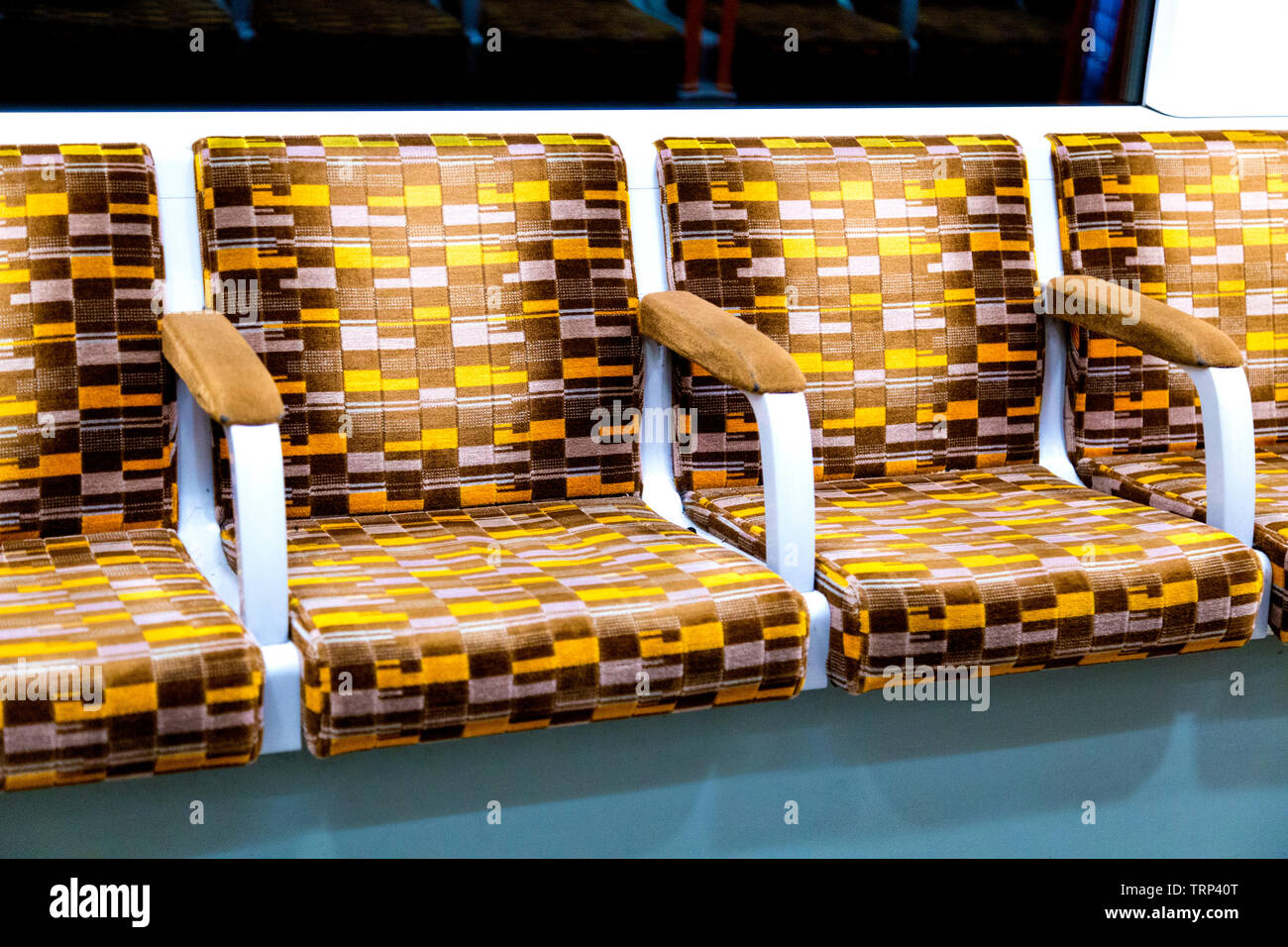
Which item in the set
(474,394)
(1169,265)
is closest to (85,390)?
(474,394)

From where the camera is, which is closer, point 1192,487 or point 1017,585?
point 1017,585

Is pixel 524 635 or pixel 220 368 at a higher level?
pixel 220 368

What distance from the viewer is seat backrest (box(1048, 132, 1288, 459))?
215cm

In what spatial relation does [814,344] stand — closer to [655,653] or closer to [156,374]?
[655,653]

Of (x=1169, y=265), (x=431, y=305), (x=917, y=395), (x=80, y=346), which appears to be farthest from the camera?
(x=1169, y=265)

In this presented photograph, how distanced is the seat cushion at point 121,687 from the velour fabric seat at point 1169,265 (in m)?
1.33

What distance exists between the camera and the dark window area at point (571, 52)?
197 cm

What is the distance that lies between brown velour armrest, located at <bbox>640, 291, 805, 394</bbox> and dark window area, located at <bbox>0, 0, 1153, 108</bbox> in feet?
1.84

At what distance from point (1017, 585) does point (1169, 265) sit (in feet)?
2.77

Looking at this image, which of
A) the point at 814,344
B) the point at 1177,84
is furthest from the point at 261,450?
the point at 1177,84

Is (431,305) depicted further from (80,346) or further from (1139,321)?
(1139,321)

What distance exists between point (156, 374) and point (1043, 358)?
1278 mm

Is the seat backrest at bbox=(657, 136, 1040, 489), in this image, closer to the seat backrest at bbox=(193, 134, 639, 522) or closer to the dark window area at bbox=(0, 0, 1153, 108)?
the seat backrest at bbox=(193, 134, 639, 522)

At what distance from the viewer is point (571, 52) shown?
222cm
